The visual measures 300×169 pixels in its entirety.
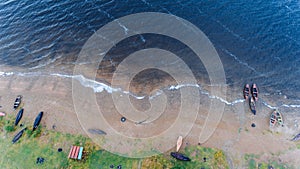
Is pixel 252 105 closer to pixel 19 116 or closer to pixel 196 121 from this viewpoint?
pixel 196 121

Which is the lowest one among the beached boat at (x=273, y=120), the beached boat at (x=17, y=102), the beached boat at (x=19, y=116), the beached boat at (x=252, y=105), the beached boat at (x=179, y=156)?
the beached boat at (x=179, y=156)

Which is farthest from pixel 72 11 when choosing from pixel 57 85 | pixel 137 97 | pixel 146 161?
pixel 146 161

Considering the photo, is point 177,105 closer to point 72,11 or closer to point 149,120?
point 149,120

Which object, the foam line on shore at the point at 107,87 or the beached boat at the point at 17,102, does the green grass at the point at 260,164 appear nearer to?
the foam line on shore at the point at 107,87

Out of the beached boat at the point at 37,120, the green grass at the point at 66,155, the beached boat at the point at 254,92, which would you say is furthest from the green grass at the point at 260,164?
the beached boat at the point at 37,120

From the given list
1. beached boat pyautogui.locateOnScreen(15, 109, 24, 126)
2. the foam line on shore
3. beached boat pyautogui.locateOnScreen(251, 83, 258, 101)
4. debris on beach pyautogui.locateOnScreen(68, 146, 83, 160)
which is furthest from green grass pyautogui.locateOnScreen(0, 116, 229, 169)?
beached boat pyautogui.locateOnScreen(251, 83, 258, 101)
